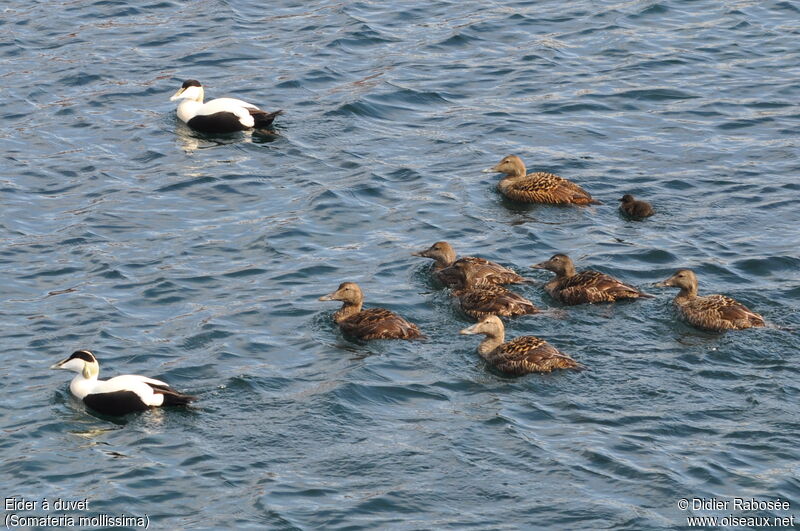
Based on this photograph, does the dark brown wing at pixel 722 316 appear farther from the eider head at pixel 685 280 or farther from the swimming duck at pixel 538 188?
the swimming duck at pixel 538 188

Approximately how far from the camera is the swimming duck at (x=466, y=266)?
16266 millimetres

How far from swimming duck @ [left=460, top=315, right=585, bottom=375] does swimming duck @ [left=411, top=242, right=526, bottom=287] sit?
5.24ft

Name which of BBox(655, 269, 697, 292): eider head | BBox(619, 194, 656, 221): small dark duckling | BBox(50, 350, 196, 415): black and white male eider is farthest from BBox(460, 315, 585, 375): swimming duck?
BBox(619, 194, 656, 221): small dark duckling

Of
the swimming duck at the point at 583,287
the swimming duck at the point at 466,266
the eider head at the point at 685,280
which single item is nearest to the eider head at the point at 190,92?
the swimming duck at the point at 466,266

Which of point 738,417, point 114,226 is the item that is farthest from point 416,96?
point 738,417

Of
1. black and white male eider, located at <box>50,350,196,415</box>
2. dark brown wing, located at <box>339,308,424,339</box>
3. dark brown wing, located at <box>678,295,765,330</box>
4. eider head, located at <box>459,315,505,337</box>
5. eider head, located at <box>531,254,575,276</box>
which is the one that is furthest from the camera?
eider head, located at <box>531,254,575,276</box>

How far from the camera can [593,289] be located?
15695 mm

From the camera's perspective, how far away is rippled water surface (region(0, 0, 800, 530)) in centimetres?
1248

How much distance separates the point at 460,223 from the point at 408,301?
2.39m

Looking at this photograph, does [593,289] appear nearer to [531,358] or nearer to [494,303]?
[494,303]

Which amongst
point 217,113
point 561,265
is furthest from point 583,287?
point 217,113

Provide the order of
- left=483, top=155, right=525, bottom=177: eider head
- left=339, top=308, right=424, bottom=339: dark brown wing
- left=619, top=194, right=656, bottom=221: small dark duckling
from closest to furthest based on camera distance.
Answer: left=339, top=308, right=424, bottom=339: dark brown wing
left=619, top=194, right=656, bottom=221: small dark duckling
left=483, top=155, right=525, bottom=177: eider head

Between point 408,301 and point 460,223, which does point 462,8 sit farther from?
point 408,301

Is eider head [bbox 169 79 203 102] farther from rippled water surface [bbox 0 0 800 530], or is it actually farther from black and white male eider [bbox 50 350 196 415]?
black and white male eider [bbox 50 350 196 415]
